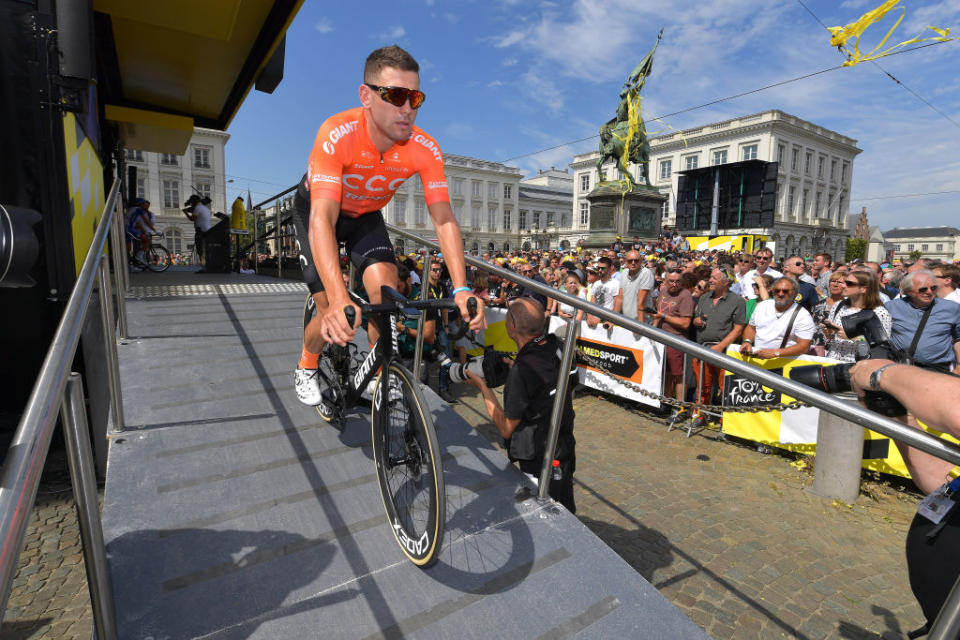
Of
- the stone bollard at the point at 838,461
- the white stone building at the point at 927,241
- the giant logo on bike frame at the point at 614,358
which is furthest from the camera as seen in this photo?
the white stone building at the point at 927,241

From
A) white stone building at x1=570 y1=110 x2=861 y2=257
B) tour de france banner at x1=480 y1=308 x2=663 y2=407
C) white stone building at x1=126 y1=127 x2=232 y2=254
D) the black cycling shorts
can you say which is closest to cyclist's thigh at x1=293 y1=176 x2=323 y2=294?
the black cycling shorts

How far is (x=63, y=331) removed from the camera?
5.09 ft

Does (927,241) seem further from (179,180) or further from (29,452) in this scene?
(29,452)

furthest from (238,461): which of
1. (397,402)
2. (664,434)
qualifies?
(664,434)

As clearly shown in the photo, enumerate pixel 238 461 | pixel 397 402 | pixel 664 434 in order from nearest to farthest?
pixel 397 402
pixel 238 461
pixel 664 434

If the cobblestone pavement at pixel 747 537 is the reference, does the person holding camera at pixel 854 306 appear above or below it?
above

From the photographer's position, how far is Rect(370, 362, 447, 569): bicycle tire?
221 cm

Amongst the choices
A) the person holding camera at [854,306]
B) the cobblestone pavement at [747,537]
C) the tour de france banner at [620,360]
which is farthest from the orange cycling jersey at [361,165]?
the tour de france banner at [620,360]

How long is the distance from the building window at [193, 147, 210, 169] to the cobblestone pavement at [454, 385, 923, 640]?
6403 cm

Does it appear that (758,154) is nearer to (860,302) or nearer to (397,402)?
(860,302)

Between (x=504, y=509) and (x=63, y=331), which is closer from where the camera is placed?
(x=63, y=331)

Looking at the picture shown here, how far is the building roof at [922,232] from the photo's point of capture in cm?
11564

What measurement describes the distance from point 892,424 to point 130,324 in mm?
5976

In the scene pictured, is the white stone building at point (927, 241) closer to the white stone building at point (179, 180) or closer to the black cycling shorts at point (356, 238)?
the white stone building at point (179, 180)
